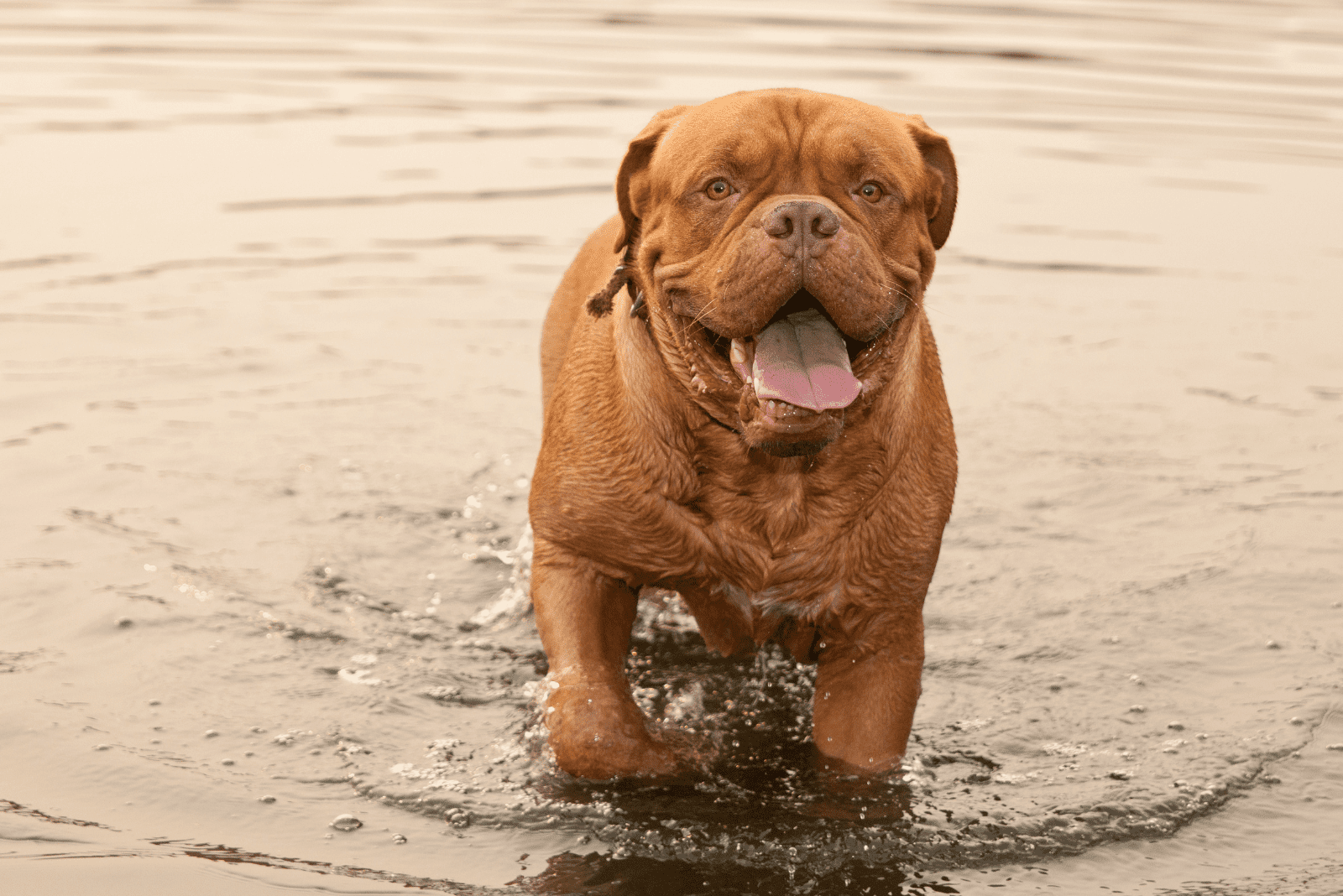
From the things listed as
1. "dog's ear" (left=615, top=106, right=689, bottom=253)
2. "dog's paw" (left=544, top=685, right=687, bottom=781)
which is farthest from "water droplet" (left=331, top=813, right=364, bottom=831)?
"dog's ear" (left=615, top=106, right=689, bottom=253)

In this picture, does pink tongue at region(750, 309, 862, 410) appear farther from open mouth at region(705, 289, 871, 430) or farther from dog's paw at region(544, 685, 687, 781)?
dog's paw at region(544, 685, 687, 781)

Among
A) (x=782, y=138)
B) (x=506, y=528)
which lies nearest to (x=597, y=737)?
(x=782, y=138)

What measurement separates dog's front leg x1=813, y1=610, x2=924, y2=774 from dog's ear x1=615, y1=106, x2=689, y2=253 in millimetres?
1149

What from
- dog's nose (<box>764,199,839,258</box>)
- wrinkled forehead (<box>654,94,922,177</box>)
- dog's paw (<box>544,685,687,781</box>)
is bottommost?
dog's paw (<box>544,685,687,781</box>)

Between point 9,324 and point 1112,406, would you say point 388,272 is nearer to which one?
point 9,324

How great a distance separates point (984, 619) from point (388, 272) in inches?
188

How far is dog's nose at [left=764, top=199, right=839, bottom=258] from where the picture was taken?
11.5 feet

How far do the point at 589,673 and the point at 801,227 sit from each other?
4.24ft

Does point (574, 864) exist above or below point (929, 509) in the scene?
below

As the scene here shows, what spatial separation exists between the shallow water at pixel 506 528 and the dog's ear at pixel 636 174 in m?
1.37

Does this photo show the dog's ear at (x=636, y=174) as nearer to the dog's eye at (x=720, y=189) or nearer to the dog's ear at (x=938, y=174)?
the dog's eye at (x=720, y=189)

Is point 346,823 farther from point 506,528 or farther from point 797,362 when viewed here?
point 506,528

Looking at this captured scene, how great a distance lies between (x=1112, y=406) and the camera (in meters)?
7.44

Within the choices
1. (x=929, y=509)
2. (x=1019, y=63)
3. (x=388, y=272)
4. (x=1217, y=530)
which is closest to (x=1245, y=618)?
(x=1217, y=530)
